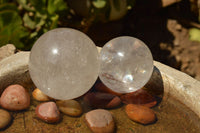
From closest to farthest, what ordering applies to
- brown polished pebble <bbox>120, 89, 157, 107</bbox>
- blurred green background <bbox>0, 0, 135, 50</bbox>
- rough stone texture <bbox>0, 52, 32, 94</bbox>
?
rough stone texture <bbox>0, 52, 32, 94</bbox>
brown polished pebble <bbox>120, 89, 157, 107</bbox>
blurred green background <bbox>0, 0, 135, 50</bbox>

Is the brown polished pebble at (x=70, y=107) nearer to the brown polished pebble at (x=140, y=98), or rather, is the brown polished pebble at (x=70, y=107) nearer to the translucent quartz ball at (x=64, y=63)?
the translucent quartz ball at (x=64, y=63)

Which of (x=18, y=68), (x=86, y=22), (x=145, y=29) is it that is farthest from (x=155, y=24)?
(x=18, y=68)

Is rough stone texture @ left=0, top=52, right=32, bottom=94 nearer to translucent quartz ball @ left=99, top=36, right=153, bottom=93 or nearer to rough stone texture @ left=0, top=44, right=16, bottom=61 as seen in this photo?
rough stone texture @ left=0, top=44, right=16, bottom=61

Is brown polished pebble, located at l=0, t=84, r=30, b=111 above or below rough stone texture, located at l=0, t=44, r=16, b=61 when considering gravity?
below

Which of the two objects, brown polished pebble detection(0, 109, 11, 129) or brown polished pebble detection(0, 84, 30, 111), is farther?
brown polished pebble detection(0, 84, 30, 111)

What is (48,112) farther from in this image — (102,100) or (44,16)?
(44,16)

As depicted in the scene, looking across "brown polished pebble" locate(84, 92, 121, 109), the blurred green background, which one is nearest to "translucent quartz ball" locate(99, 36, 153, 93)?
"brown polished pebble" locate(84, 92, 121, 109)

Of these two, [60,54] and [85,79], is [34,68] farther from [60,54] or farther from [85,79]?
[85,79]

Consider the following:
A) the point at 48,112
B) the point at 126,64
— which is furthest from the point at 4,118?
the point at 126,64

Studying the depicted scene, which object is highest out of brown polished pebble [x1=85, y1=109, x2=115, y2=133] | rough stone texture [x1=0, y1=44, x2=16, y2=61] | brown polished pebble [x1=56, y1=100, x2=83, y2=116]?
rough stone texture [x1=0, y1=44, x2=16, y2=61]
